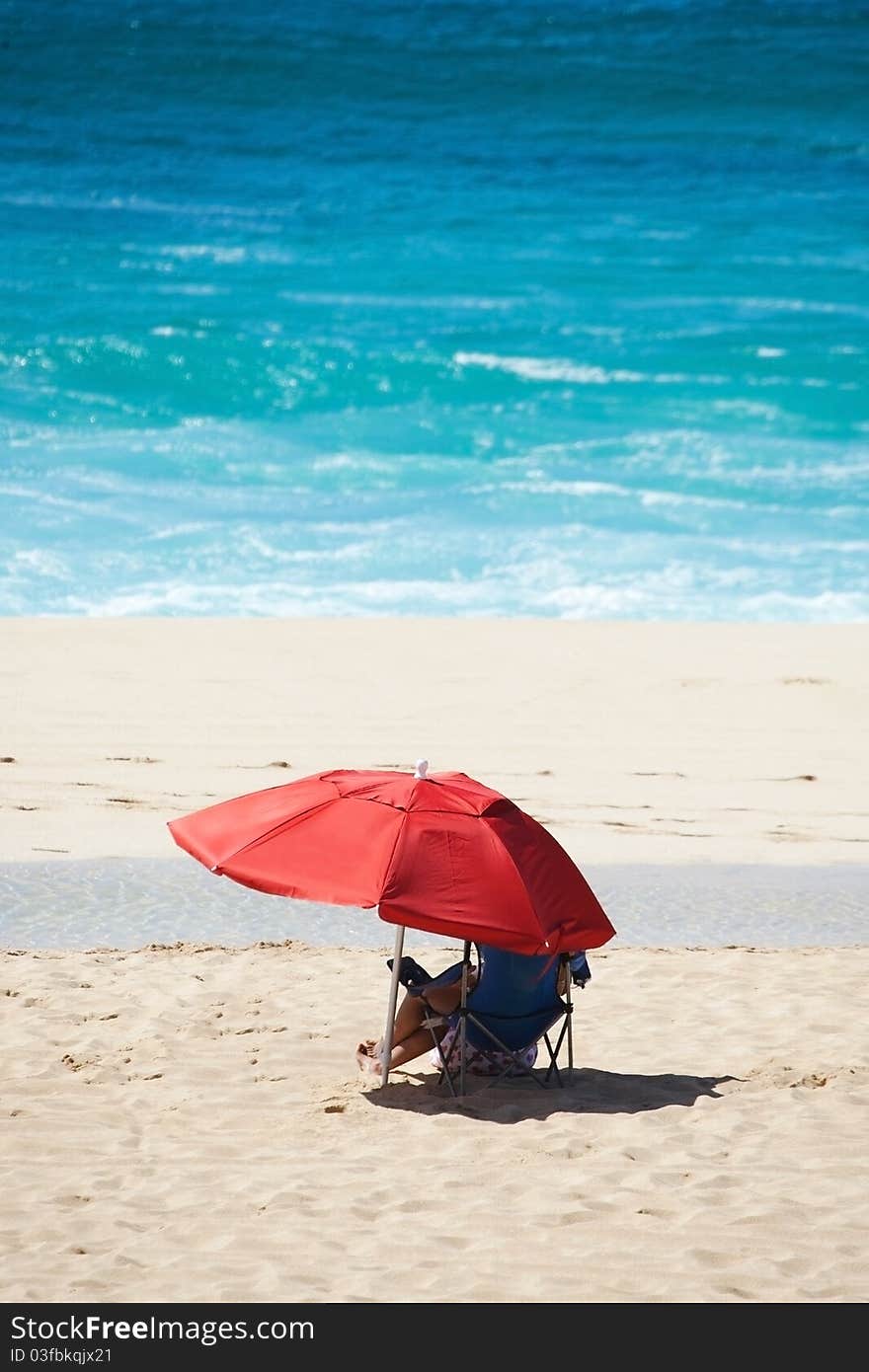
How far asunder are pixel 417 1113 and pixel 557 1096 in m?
0.71

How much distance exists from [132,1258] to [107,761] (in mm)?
12293

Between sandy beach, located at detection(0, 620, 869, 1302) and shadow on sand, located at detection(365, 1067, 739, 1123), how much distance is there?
21 mm

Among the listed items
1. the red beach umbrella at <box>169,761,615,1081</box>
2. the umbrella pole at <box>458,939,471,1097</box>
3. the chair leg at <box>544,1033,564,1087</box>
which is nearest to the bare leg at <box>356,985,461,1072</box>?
the umbrella pole at <box>458,939,471,1097</box>

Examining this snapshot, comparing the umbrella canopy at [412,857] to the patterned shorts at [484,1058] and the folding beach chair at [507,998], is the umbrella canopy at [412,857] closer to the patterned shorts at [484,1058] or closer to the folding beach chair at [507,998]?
the folding beach chair at [507,998]

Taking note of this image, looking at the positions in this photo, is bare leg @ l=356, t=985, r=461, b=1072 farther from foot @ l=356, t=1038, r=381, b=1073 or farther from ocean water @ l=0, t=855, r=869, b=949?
ocean water @ l=0, t=855, r=869, b=949

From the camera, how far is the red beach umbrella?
19.6 ft

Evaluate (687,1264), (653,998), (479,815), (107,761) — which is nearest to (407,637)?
(107,761)

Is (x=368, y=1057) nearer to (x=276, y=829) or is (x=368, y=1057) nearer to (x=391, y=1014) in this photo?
(x=391, y=1014)

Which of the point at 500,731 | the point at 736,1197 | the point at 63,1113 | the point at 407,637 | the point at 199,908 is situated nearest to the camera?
the point at 736,1197

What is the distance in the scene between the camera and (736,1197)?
5406mm

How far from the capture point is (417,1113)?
257 inches

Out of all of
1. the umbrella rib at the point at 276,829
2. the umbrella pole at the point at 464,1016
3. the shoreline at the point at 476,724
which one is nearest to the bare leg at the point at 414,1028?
the umbrella pole at the point at 464,1016

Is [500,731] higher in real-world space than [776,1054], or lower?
higher
